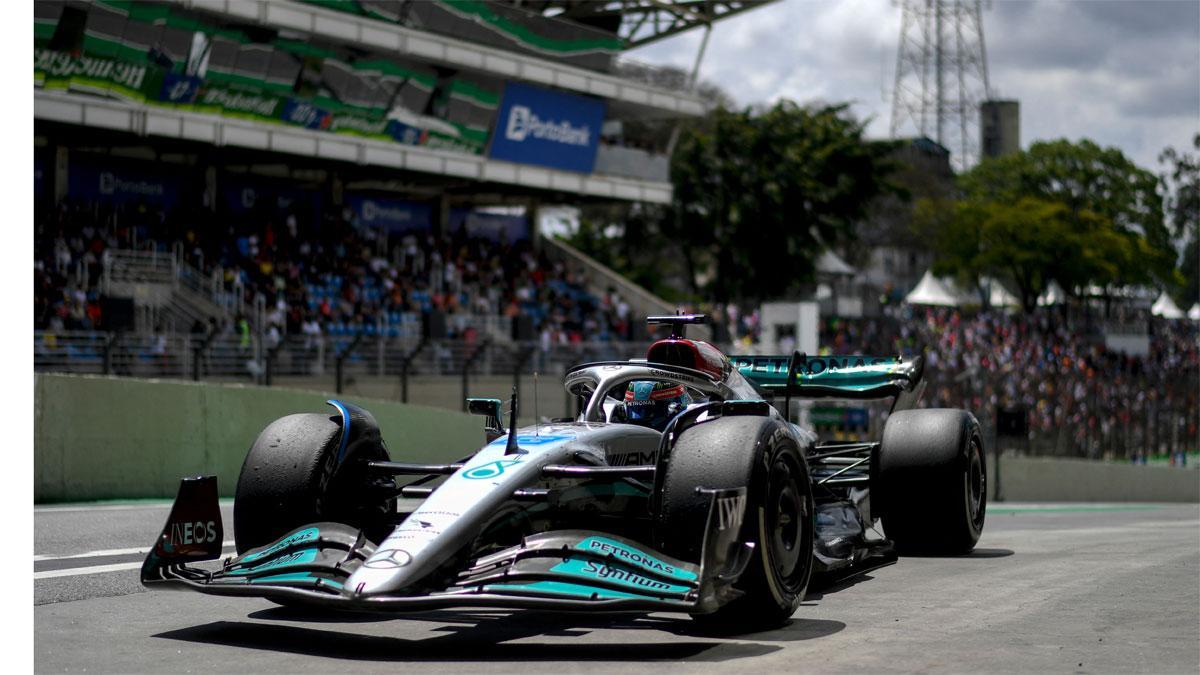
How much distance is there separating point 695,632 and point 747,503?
67 cm

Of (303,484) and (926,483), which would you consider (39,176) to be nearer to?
(926,483)

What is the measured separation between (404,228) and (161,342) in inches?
742

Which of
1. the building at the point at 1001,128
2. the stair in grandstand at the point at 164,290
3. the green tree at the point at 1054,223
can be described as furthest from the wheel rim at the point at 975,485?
the building at the point at 1001,128

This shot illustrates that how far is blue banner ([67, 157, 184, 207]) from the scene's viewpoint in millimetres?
32031

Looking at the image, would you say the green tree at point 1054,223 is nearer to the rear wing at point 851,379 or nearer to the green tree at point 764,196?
the green tree at point 764,196

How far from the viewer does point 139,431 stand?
16.3 m

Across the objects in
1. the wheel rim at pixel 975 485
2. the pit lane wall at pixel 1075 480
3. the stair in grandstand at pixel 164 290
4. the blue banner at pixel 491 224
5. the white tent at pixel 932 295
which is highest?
the blue banner at pixel 491 224

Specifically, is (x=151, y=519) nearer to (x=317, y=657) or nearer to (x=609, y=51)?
(x=317, y=657)

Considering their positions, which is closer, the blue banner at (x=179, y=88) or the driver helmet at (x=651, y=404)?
the driver helmet at (x=651, y=404)

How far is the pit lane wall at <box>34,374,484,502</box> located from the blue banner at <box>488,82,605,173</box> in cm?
2105

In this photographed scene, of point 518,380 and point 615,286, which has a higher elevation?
point 615,286

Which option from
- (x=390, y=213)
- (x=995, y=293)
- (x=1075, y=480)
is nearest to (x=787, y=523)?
(x=1075, y=480)

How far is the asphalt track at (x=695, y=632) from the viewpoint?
238 inches

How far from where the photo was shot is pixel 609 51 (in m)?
41.0
